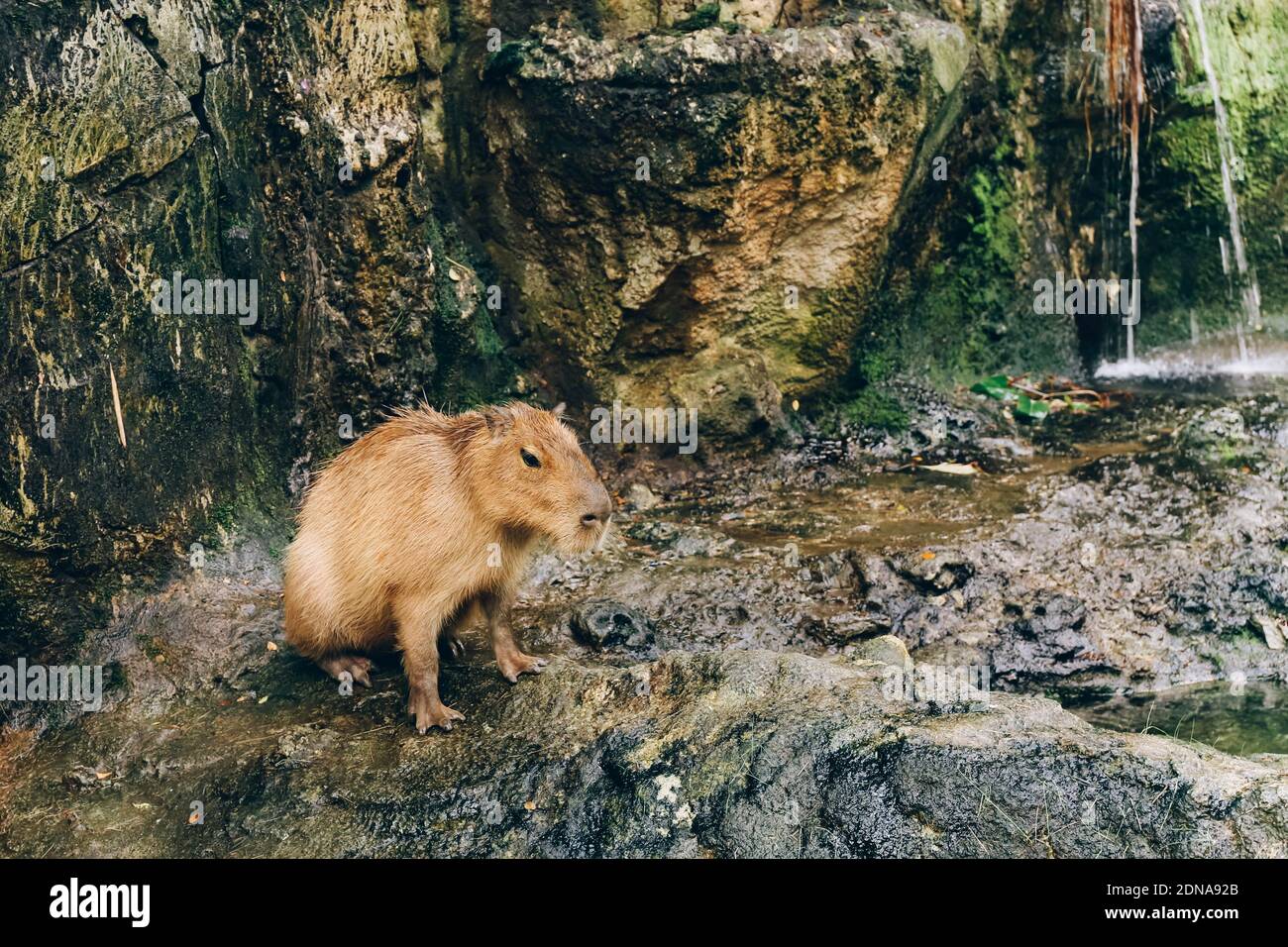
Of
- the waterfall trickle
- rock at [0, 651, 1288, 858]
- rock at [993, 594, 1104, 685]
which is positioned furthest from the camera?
the waterfall trickle

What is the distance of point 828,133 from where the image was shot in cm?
737

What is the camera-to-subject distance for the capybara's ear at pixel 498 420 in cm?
479

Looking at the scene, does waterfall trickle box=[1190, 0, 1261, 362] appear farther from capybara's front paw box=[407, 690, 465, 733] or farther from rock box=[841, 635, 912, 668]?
capybara's front paw box=[407, 690, 465, 733]

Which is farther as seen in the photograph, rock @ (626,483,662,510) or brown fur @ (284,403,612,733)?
rock @ (626,483,662,510)

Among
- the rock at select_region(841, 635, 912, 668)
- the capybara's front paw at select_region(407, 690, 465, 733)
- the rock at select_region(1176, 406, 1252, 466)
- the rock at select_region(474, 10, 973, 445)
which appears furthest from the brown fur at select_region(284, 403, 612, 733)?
the rock at select_region(1176, 406, 1252, 466)

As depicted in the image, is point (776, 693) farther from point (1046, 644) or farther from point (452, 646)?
point (1046, 644)

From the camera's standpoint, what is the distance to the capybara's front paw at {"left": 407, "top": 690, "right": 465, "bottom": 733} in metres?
4.63

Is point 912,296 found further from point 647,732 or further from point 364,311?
point 647,732

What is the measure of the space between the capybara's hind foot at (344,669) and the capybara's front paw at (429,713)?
18.7 inches

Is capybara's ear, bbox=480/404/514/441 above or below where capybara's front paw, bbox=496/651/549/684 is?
above

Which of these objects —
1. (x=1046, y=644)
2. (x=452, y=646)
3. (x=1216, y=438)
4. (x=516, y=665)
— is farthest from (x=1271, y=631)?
(x=452, y=646)

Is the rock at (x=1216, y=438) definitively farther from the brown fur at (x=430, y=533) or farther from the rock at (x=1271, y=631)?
the brown fur at (x=430, y=533)

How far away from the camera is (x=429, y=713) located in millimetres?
4652

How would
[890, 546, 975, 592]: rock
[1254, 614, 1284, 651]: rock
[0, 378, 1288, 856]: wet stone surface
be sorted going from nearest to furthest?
[0, 378, 1288, 856]: wet stone surface → [1254, 614, 1284, 651]: rock → [890, 546, 975, 592]: rock
